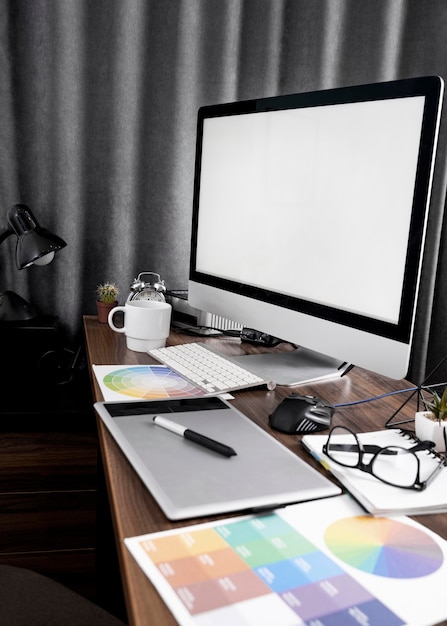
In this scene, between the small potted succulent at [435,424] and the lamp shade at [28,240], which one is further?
the lamp shade at [28,240]

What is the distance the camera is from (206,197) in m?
1.39

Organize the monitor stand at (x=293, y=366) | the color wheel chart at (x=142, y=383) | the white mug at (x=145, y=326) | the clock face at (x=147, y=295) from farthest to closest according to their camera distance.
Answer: the clock face at (x=147, y=295)
the white mug at (x=145, y=326)
the monitor stand at (x=293, y=366)
the color wheel chart at (x=142, y=383)

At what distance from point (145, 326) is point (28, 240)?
0.39 meters

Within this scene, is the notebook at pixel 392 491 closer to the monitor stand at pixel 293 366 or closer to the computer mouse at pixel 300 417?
the computer mouse at pixel 300 417

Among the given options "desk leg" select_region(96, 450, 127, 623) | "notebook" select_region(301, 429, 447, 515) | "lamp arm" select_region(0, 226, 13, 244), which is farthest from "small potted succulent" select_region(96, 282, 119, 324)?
"notebook" select_region(301, 429, 447, 515)

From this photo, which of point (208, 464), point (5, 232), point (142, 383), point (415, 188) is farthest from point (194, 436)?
point (5, 232)

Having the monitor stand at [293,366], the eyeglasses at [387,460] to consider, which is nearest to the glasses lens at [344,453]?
the eyeglasses at [387,460]

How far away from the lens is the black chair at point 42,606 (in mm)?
803

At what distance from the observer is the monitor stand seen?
1.12 meters

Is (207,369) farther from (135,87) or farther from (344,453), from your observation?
(135,87)

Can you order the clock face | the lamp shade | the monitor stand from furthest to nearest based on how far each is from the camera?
the clock face
the lamp shade
the monitor stand

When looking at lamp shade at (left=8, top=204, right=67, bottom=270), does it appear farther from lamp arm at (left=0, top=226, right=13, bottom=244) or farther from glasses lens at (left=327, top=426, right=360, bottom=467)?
glasses lens at (left=327, top=426, right=360, bottom=467)

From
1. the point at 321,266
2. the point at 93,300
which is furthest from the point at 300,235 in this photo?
the point at 93,300

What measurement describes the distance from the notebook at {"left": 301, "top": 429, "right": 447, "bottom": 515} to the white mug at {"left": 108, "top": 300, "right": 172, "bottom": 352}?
53 centimetres
